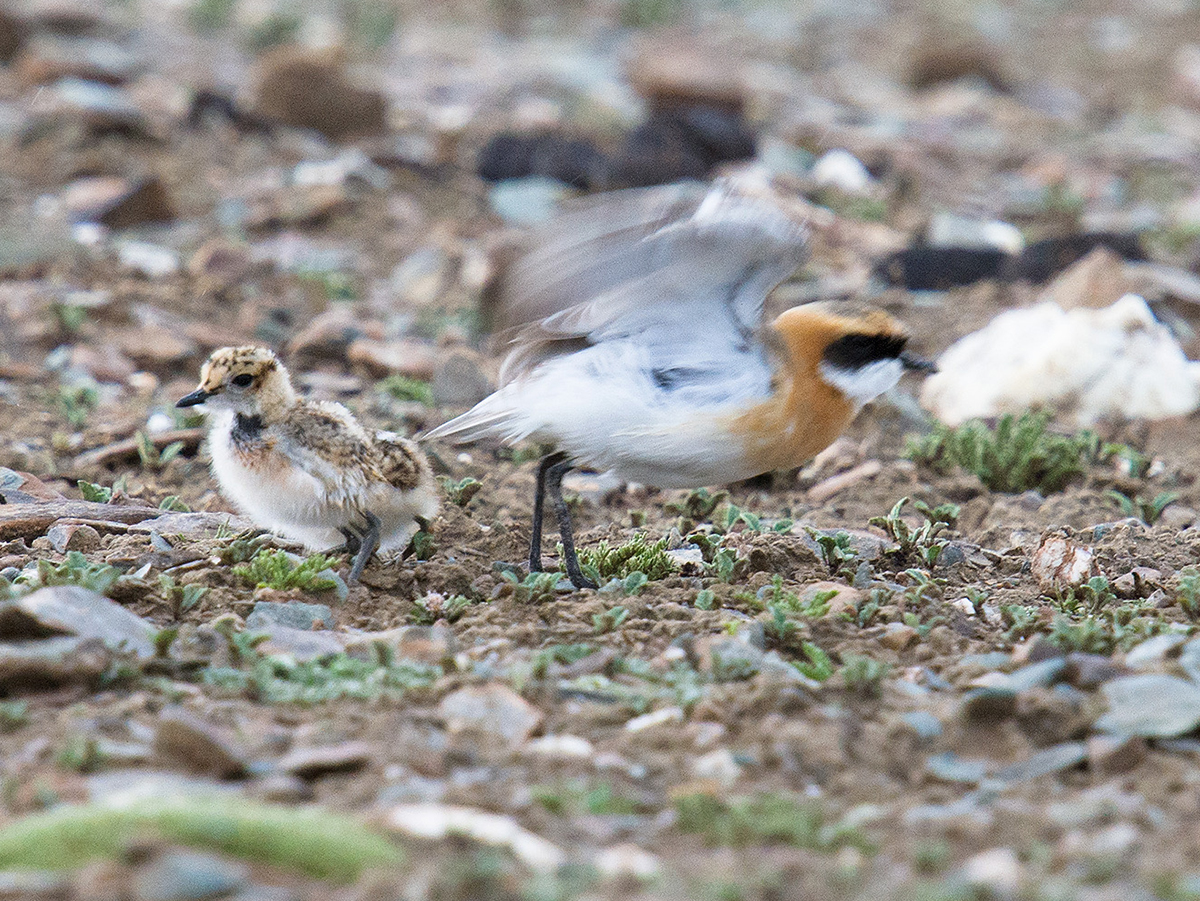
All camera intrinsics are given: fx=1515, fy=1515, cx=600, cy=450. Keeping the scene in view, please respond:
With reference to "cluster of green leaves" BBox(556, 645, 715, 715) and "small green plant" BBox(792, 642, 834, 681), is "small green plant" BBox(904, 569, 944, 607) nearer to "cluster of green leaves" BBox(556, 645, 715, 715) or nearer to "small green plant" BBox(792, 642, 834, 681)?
"small green plant" BBox(792, 642, 834, 681)

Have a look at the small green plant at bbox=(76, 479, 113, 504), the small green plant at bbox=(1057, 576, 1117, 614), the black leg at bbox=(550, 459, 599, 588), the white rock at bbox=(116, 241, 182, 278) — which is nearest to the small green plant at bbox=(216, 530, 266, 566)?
the small green plant at bbox=(76, 479, 113, 504)

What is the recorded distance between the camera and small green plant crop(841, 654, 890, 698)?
161 inches

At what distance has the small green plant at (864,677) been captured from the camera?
4090mm

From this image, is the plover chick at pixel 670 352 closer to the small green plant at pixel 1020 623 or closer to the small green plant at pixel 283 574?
the small green plant at pixel 283 574

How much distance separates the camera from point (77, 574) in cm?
451

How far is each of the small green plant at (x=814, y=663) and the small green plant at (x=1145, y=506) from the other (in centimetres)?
264

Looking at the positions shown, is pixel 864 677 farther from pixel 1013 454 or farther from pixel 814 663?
pixel 1013 454

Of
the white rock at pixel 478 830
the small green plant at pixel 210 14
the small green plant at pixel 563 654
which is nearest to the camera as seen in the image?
the white rock at pixel 478 830

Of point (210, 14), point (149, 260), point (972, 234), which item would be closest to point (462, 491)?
point (149, 260)

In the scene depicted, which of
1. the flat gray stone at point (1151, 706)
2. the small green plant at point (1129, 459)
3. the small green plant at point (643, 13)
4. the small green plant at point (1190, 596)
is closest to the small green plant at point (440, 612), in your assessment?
the flat gray stone at point (1151, 706)

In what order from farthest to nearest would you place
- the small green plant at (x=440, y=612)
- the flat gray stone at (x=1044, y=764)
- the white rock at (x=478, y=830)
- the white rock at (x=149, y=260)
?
the white rock at (x=149, y=260)
the small green plant at (x=440, y=612)
the flat gray stone at (x=1044, y=764)
the white rock at (x=478, y=830)

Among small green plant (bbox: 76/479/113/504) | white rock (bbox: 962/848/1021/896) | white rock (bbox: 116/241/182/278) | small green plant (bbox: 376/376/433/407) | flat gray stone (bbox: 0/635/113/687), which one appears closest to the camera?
white rock (bbox: 962/848/1021/896)

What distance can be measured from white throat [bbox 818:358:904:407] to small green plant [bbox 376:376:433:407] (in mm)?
2860

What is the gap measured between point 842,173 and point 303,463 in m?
7.69
